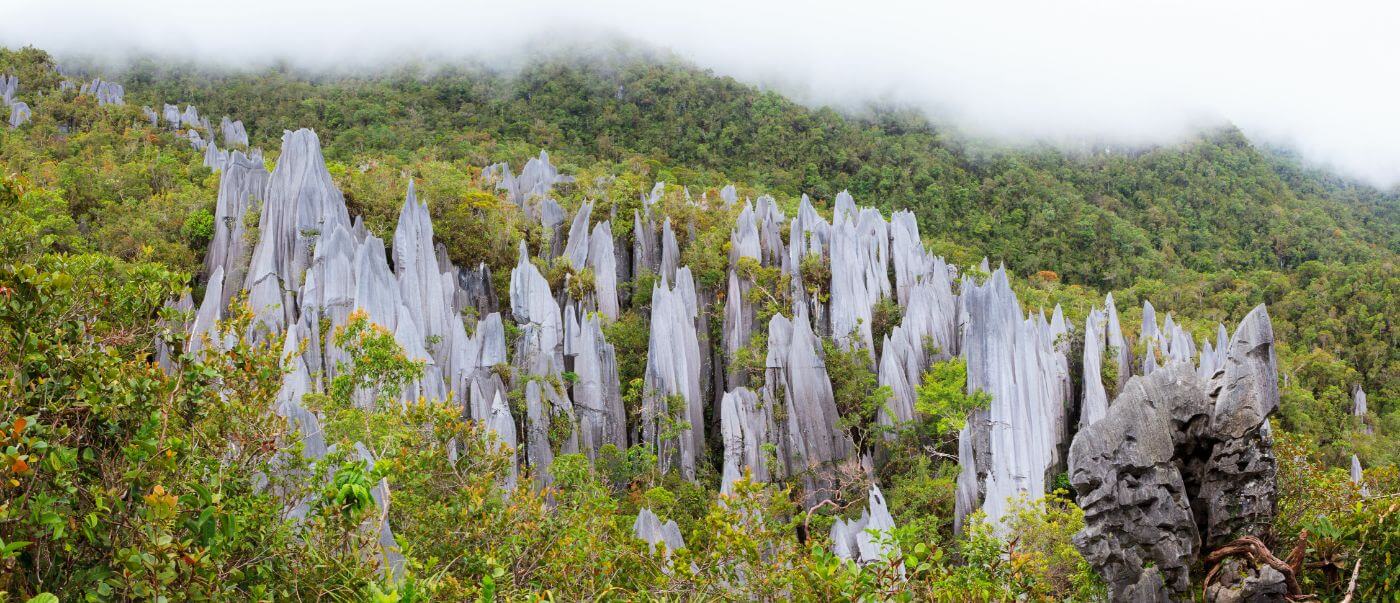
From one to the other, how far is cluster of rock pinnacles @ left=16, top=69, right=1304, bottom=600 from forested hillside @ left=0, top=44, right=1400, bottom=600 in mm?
167

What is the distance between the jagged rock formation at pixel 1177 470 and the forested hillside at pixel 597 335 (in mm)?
174

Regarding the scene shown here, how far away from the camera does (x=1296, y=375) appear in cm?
3444

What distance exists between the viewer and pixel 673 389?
23.3 meters

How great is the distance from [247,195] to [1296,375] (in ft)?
138

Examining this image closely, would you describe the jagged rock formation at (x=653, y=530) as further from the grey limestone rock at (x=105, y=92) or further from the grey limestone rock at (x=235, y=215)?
the grey limestone rock at (x=105, y=92)

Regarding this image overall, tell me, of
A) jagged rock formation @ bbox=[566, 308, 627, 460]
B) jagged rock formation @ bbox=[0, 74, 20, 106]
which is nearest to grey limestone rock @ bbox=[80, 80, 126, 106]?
jagged rock formation @ bbox=[0, 74, 20, 106]

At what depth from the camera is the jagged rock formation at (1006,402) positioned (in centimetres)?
2111

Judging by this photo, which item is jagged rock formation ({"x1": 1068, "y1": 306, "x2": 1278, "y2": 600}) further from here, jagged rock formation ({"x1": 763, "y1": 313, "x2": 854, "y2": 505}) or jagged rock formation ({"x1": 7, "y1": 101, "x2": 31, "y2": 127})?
jagged rock formation ({"x1": 7, "y1": 101, "x2": 31, "y2": 127})

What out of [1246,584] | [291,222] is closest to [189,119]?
[291,222]

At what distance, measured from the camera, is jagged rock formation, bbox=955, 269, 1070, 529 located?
69.3 feet

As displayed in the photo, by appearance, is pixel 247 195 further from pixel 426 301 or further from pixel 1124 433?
pixel 1124 433

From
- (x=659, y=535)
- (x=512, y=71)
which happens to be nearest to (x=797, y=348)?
(x=659, y=535)

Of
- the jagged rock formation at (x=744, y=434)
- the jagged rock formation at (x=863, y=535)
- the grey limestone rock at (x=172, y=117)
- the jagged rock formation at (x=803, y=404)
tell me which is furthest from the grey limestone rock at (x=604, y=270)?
the grey limestone rock at (x=172, y=117)

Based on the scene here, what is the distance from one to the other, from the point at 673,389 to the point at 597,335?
2.82 metres
